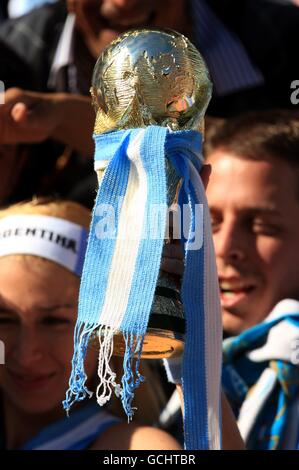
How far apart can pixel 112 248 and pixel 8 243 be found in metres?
0.82

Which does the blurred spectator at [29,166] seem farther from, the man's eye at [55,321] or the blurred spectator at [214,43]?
the man's eye at [55,321]

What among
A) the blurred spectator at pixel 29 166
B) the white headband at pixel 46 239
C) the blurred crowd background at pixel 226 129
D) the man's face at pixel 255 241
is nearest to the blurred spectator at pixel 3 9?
the blurred crowd background at pixel 226 129

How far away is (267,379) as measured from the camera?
2033 mm

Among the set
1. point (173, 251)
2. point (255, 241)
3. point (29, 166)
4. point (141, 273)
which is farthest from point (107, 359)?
point (29, 166)

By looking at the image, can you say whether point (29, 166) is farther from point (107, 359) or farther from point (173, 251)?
point (107, 359)

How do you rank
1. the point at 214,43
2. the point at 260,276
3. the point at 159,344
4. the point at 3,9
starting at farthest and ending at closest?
the point at 3,9, the point at 214,43, the point at 260,276, the point at 159,344

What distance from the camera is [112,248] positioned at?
1449 mm

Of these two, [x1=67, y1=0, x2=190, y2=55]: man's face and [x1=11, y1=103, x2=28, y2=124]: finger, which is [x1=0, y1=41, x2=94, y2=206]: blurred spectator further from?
[x1=11, y1=103, x2=28, y2=124]: finger

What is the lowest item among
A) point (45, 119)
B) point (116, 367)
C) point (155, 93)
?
point (116, 367)

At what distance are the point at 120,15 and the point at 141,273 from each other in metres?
1.50

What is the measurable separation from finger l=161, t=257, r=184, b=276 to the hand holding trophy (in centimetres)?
1

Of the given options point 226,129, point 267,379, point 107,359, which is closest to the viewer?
point 107,359

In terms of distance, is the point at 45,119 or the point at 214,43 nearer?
the point at 45,119

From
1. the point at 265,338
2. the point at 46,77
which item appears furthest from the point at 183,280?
the point at 46,77
